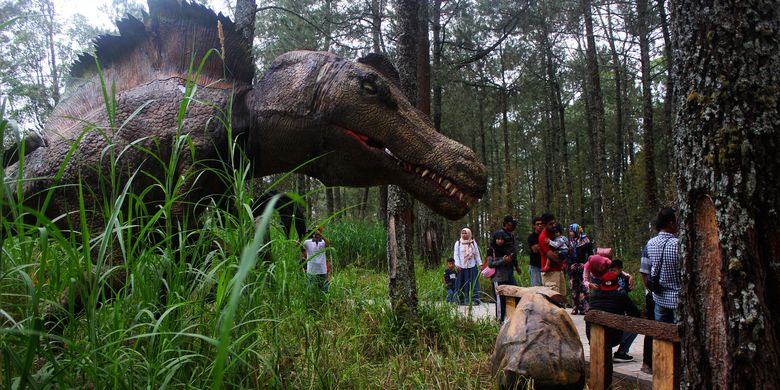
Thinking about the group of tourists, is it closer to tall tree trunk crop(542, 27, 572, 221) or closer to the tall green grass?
the tall green grass

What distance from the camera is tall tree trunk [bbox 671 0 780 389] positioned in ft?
6.74

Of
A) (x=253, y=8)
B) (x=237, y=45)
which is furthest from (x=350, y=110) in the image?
(x=253, y=8)

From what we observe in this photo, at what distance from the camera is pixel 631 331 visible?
365 cm

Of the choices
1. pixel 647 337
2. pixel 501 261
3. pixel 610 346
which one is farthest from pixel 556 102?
pixel 610 346

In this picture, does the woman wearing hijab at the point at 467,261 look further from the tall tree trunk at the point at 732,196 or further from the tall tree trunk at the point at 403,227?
the tall tree trunk at the point at 732,196

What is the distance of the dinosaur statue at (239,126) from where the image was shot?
8.18 feet

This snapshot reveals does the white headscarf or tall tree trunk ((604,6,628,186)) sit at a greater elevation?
tall tree trunk ((604,6,628,186))

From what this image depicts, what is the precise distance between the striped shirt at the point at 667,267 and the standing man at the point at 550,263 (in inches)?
98.9

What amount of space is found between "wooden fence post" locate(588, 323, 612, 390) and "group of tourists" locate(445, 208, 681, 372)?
6.8 inches

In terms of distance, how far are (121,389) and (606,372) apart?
11.2ft

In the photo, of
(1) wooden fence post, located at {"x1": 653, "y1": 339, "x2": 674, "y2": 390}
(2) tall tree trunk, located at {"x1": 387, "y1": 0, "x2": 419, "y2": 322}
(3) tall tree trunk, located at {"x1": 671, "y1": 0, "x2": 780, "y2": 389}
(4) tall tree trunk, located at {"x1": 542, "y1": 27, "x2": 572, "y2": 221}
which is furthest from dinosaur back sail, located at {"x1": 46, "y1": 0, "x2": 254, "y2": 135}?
(4) tall tree trunk, located at {"x1": 542, "y1": 27, "x2": 572, "y2": 221}

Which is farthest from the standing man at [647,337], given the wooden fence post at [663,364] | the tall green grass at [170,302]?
the tall green grass at [170,302]

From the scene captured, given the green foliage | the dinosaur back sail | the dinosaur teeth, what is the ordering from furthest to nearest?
1. the green foliage
2. the dinosaur back sail
3. the dinosaur teeth

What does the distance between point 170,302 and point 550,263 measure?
19.8 ft
